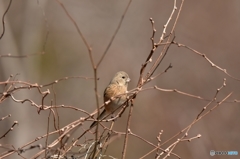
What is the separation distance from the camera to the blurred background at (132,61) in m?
7.91

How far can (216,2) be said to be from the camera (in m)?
10.1

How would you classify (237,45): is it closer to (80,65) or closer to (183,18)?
(183,18)

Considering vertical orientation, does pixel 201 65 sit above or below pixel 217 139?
above

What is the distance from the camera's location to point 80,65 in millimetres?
10383

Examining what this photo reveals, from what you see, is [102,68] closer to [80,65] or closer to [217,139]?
[80,65]

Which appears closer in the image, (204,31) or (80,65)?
(204,31)

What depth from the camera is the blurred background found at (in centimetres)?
791

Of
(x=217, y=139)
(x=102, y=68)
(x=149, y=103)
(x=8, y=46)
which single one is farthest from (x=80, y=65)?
(x=217, y=139)

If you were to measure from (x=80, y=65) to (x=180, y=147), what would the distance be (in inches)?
140

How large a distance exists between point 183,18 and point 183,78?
164 cm

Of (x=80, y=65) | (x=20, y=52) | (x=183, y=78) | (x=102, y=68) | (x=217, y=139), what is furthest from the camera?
(x=80, y=65)

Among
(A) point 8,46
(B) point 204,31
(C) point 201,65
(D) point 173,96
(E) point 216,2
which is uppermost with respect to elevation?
(E) point 216,2

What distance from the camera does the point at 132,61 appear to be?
373 inches

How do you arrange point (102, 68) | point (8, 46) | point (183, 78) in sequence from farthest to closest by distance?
point (102, 68), point (183, 78), point (8, 46)
